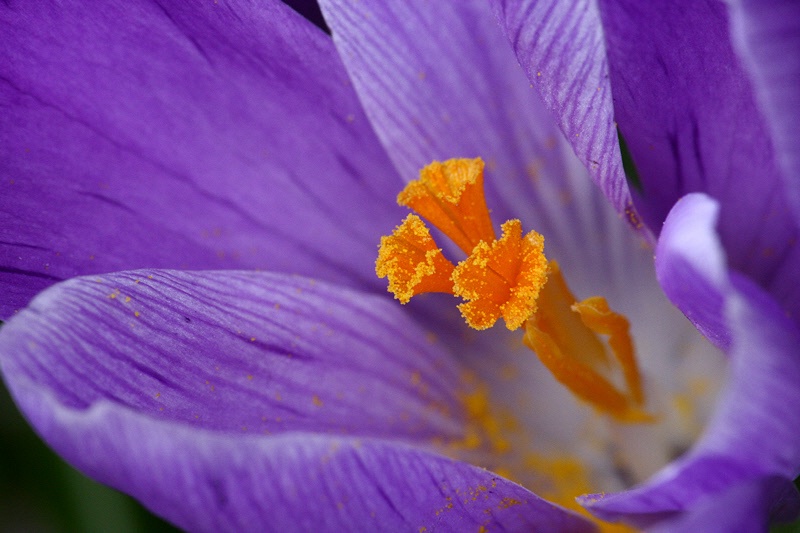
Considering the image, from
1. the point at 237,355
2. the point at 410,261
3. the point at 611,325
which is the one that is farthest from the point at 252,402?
the point at 611,325

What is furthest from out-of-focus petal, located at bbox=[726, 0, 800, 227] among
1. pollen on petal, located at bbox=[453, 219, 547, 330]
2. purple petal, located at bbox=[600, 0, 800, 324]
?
pollen on petal, located at bbox=[453, 219, 547, 330]

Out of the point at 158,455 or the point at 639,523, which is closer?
the point at 158,455

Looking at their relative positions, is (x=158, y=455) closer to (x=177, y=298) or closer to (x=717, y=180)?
(x=177, y=298)

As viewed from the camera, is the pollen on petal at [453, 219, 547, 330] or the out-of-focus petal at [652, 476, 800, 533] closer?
the out-of-focus petal at [652, 476, 800, 533]

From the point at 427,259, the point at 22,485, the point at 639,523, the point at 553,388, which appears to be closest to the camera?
the point at 639,523

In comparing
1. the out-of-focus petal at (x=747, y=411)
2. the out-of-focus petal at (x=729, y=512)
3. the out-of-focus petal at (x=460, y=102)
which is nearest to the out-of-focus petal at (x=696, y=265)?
the out-of-focus petal at (x=747, y=411)

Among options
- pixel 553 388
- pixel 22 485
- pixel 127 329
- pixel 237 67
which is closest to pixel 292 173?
pixel 237 67

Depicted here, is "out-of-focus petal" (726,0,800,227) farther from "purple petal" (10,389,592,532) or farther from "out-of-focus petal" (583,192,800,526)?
"purple petal" (10,389,592,532)

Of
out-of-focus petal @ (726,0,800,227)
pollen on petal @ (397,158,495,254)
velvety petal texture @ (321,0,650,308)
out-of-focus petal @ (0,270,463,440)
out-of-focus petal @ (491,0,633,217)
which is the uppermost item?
out-of-focus petal @ (726,0,800,227)
